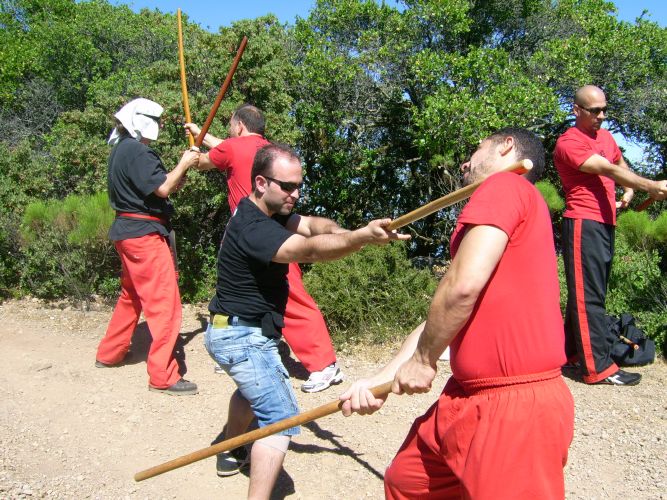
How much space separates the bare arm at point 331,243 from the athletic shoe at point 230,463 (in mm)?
1530

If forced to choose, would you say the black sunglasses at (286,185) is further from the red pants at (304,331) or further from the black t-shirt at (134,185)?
the black t-shirt at (134,185)

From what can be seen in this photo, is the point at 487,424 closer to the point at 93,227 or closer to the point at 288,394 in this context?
the point at 288,394

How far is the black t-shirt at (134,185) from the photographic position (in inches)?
187

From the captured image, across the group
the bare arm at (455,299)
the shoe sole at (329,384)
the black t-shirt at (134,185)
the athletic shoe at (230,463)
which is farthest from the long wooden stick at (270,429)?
the black t-shirt at (134,185)

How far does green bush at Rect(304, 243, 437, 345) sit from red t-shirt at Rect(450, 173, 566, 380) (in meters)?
3.58

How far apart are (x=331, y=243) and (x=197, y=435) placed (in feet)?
7.10

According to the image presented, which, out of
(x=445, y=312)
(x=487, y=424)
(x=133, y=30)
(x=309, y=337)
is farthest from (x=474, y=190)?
(x=133, y=30)

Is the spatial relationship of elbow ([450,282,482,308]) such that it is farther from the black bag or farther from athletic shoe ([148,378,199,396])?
the black bag

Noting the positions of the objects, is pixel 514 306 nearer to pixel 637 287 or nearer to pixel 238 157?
pixel 238 157

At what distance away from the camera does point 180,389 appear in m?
4.90

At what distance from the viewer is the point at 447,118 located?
6617 millimetres

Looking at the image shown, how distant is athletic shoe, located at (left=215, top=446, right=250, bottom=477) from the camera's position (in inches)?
151

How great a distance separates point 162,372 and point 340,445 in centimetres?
152

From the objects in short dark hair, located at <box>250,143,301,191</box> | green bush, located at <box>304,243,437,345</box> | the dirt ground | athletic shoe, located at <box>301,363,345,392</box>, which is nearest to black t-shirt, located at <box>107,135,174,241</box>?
the dirt ground
